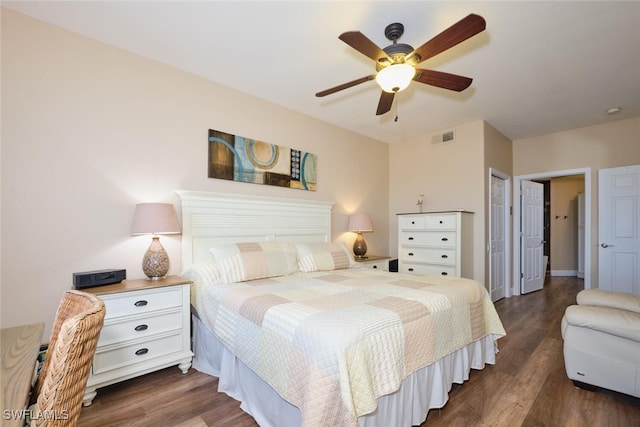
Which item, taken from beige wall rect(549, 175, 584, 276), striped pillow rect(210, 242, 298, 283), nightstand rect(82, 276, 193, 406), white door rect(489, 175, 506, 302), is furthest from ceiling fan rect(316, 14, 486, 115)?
beige wall rect(549, 175, 584, 276)

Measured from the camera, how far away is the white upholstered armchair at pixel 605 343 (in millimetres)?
1848

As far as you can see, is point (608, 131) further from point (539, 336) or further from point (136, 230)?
point (136, 230)

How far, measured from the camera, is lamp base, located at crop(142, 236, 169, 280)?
2316 millimetres

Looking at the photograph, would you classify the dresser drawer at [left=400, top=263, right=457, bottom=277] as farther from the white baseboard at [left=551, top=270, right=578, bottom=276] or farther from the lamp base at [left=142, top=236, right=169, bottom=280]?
the white baseboard at [left=551, top=270, right=578, bottom=276]

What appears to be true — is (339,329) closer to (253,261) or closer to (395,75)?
(253,261)

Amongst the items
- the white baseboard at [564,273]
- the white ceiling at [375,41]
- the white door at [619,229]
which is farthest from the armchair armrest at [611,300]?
the white baseboard at [564,273]

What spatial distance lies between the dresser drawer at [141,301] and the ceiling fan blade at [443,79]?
246 cm

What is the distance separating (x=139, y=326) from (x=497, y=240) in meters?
4.74

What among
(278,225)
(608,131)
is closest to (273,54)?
(278,225)

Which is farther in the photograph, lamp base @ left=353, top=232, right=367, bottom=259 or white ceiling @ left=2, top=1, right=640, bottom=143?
lamp base @ left=353, top=232, right=367, bottom=259

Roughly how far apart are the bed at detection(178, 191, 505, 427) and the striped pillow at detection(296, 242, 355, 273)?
2 centimetres

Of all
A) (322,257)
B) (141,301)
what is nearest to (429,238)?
(322,257)

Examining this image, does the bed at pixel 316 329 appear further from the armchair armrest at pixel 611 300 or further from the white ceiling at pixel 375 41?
the white ceiling at pixel 375 41

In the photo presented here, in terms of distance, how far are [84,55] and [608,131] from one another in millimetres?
6317
